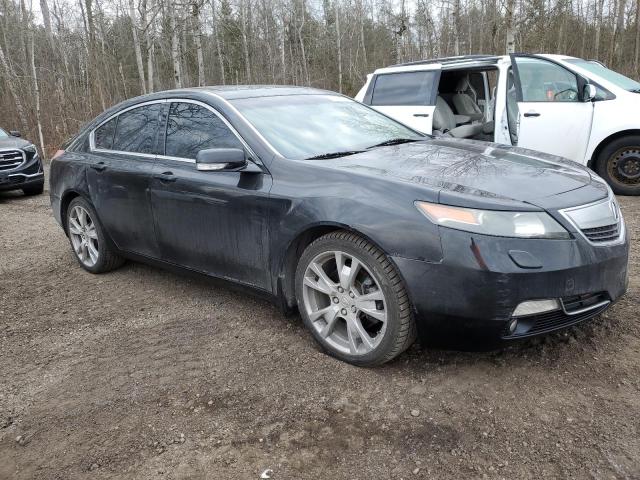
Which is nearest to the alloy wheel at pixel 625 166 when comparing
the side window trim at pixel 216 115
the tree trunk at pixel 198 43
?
the side window trim at pixel 216 115

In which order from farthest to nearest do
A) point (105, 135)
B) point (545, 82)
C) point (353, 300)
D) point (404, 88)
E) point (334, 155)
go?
point (404, 88), point (545, 82), point (105, 135), point (334, 155), point (353, 300)

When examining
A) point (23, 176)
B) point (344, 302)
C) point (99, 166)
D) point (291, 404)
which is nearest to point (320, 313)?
point (344, 302)

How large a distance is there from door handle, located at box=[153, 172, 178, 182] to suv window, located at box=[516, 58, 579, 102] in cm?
486

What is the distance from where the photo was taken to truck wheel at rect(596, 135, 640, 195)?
6512 mm

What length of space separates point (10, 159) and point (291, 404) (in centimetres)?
909

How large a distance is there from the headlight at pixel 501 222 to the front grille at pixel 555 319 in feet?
1.12

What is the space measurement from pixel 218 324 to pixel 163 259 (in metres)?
0.76

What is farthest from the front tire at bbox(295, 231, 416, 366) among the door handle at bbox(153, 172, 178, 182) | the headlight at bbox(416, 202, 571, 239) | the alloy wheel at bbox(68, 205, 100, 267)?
the alloy wheel at bbox(68, 205, 100, 267)

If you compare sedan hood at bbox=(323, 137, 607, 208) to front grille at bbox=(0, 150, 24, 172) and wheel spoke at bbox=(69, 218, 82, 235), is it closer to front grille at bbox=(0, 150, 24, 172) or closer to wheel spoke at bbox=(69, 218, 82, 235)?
wheel spoke at bbox=(69, 218, 82, 235)

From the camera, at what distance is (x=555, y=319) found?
104 inches

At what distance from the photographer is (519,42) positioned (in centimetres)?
2242

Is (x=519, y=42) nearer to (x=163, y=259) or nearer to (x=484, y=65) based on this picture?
(x=484, y=65)

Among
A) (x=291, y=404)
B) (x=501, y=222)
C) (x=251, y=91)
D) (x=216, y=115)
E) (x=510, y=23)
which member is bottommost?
(x=291, y=404)

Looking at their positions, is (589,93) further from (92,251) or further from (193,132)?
(92,251)
